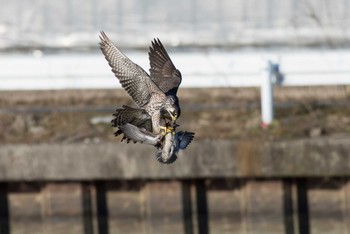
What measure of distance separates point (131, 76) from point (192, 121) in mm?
3044

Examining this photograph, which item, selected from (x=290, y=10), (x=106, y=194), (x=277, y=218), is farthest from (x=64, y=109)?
(x=290, y=10)

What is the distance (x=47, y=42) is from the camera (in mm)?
14281

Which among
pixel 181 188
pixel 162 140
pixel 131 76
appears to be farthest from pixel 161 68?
pixel 181 188

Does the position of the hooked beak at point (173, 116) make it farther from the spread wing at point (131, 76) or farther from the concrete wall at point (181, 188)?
the concrete wall at point (181, 188)

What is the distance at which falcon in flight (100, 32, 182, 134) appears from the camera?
874cm

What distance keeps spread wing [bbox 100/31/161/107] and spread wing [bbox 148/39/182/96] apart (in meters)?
0.15

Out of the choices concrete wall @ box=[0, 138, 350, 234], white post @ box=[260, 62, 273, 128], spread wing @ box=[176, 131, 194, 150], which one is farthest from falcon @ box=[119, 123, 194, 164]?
white post @ box=[260, 62, 273, 128]

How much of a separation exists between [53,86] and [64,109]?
41.5 inches

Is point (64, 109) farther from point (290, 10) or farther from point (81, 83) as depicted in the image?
point (290, 10)

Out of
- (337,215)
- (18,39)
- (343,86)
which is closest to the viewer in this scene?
(337,215)

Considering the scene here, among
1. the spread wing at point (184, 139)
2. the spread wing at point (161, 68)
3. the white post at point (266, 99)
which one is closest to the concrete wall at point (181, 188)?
the white post at point (266, 99)

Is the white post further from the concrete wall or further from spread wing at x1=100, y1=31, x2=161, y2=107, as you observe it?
spread wing at x1=100, y1=31, x2=161, y2=107

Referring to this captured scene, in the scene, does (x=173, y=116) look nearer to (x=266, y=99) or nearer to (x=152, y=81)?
(x=152, y=81)

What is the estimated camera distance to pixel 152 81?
909 cm
